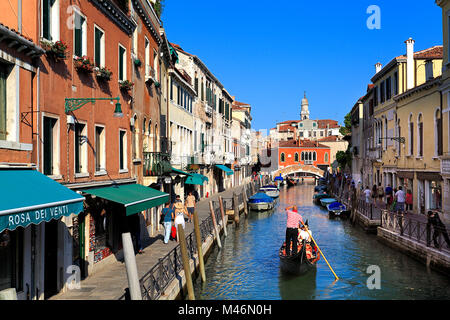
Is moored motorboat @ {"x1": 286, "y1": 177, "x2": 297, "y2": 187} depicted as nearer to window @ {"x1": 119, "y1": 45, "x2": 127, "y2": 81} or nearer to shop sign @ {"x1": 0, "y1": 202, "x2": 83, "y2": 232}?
window @ {"x1": 119, "y1": 45, "x2": 127, "y2": 81}

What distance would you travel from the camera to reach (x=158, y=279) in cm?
892

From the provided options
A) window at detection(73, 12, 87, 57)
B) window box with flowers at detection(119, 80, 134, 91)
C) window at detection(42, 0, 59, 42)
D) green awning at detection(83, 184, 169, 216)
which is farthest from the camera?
window box with flowers at detection(119, 80, 134, 91)

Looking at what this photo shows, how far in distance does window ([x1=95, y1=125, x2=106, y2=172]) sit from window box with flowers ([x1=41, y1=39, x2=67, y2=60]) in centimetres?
279

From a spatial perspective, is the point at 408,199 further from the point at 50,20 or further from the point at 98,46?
the point at 50,20

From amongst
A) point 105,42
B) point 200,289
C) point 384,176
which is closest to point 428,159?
point 384,176

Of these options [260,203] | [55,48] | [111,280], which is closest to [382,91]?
[260,203]

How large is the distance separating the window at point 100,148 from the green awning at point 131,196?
Result: 613 millimetres

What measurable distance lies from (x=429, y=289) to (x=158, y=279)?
24.9 ft

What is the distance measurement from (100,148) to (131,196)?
150 cm

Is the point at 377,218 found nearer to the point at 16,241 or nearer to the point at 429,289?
the point at 429,289

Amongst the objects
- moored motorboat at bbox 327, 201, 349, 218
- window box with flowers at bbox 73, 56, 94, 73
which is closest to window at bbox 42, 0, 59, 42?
window box with flowers at bbox 73, 56, 94, 73

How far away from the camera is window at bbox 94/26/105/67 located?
11211 millimetres

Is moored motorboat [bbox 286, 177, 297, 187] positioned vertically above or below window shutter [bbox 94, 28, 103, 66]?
below

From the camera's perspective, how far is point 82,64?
32.7 feet
